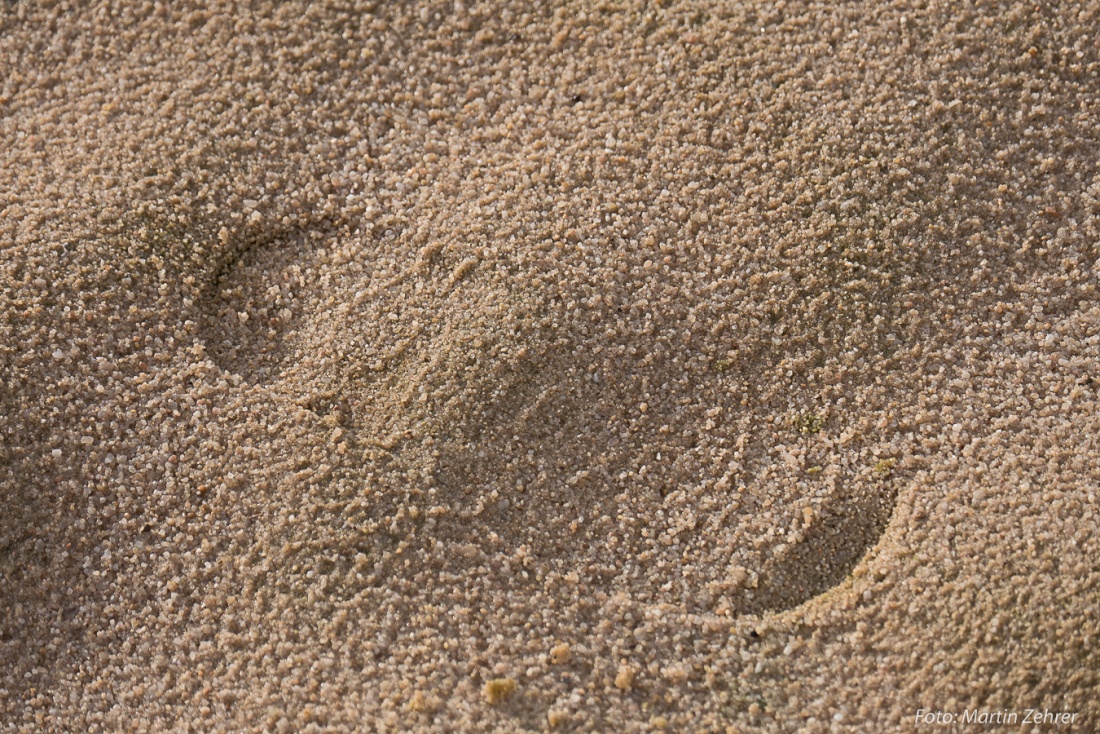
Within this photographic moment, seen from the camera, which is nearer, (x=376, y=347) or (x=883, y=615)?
(x=883, y=615)

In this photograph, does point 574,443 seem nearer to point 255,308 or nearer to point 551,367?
point 551,367

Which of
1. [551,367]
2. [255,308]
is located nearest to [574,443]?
[551,367]

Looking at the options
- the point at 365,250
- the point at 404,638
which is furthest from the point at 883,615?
the point at 365,250

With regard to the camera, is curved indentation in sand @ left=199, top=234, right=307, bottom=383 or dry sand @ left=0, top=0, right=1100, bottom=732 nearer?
dry sand @ left=0, top=0, right=1100, bottom=732

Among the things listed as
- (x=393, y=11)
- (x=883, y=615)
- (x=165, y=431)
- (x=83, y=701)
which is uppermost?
(x=393, y=11)

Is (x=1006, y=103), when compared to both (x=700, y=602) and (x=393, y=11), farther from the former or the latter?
(x=393, y=11)

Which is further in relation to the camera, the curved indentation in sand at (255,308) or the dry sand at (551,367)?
the curved indentation in sand at (255,308)
